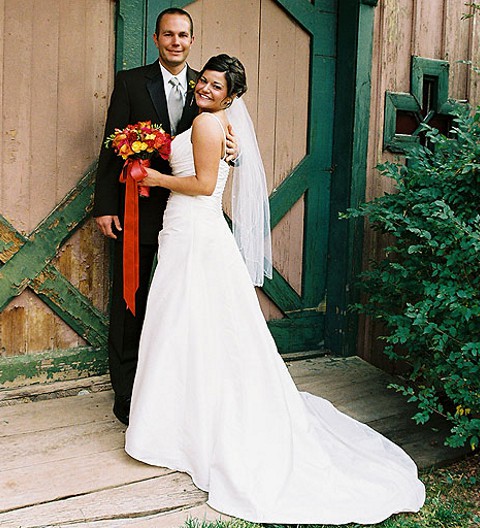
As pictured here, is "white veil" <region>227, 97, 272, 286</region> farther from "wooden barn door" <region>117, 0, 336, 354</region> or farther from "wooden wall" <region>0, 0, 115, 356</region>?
Answer: "wooden barn door" <region>117, 0, 336, 354</region>

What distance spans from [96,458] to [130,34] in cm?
232

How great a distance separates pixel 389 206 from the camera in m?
4.32

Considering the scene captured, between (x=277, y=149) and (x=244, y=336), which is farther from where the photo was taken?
(x=277, y=149)

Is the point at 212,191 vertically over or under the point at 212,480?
over

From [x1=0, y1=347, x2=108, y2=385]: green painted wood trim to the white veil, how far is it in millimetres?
1173

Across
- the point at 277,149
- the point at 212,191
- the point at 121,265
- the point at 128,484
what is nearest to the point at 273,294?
the point at 277,149

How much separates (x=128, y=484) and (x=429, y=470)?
158 cm

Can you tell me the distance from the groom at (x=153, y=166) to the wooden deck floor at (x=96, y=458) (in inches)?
11.8

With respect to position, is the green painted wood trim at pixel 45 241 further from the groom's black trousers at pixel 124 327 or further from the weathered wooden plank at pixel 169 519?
the weathered wooden plank at pixel 169 519

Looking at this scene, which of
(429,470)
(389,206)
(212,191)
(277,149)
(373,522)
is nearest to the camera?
(373,522)

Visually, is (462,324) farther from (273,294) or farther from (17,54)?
(17,54)

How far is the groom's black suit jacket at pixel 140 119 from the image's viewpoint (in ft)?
12.6

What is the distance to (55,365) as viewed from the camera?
13.8 feet

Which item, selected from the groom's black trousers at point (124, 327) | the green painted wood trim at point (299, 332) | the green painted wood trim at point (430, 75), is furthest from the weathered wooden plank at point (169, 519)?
the green painted wood trim at point (430, 75)
